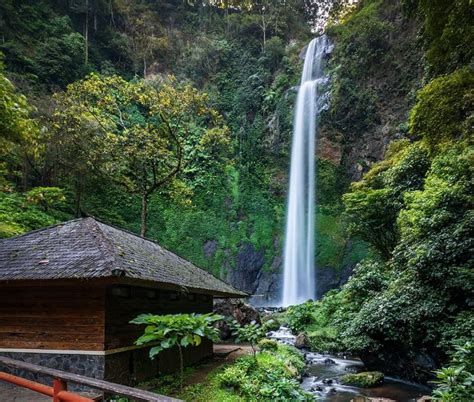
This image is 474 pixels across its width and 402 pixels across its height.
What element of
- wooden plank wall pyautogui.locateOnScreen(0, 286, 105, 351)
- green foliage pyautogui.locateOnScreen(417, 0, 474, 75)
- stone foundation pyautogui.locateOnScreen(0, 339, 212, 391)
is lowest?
stone foundation pyautogui.locateOnScreen(0, 339, 212, 391)

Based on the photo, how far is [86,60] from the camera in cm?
2973

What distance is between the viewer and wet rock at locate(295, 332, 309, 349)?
15391mm

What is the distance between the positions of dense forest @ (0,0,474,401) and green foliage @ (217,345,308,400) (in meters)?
3.05

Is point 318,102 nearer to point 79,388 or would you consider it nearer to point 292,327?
point 292,327

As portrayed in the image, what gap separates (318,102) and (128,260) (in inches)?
1012

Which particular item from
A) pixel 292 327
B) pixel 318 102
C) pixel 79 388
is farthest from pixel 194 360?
pixel 318 102

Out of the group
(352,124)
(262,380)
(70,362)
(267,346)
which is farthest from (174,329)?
(352,124)

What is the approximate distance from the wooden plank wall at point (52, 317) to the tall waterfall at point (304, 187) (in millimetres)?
19064

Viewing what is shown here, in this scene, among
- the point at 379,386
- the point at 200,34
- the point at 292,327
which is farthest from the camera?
the point at 200,34

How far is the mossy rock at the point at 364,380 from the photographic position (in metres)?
9.77

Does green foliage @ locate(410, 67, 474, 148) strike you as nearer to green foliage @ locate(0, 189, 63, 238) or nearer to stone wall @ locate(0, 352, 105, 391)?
stone wall @ locate(0, 352, 105, 391)

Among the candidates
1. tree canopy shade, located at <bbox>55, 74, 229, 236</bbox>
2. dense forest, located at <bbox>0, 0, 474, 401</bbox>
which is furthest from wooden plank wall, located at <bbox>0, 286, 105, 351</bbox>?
tree canopy shade, located at <bbox>55, 74, 229, 236</bbox>

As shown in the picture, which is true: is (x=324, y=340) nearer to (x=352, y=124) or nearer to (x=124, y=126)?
(x=124, y=126)

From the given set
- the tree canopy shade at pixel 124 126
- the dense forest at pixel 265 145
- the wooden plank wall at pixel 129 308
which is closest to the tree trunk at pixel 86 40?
the dense forest at pixel 265 145
